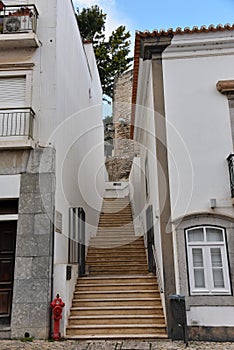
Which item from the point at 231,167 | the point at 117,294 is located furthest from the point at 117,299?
the point at 231,167

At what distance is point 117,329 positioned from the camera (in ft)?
22.5

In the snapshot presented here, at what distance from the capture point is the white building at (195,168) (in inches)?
265

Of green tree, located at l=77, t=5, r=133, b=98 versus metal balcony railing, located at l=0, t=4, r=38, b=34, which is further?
green tree, located at l=77, t=5, r=133, b=98

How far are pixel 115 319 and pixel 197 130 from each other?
4620 millimetres

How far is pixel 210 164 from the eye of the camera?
24.0 ft

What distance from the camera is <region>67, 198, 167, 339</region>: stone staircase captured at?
6840 millimetres

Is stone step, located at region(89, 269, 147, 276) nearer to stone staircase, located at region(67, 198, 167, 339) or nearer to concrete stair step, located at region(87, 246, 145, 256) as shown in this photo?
stone staircase, located at region(67, 198, 167, 339)

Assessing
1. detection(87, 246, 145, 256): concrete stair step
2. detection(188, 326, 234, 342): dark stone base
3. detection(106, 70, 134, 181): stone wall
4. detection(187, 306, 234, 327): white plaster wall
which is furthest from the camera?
detection(106, 70, 134, 181): stone wall

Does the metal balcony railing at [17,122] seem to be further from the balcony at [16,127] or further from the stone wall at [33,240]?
the stone wall at [33,240]

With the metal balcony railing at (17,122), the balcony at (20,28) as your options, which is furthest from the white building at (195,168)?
the metal balcony railing at (17,122)

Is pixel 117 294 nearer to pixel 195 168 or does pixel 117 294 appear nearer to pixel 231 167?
pixel 195 168

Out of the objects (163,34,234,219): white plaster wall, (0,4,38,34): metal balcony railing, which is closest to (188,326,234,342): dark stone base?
(163,34,234,219): white plaster wall

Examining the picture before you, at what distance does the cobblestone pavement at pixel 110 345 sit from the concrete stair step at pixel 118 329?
1.11 ft

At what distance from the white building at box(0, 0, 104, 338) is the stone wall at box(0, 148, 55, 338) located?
0.02 m
